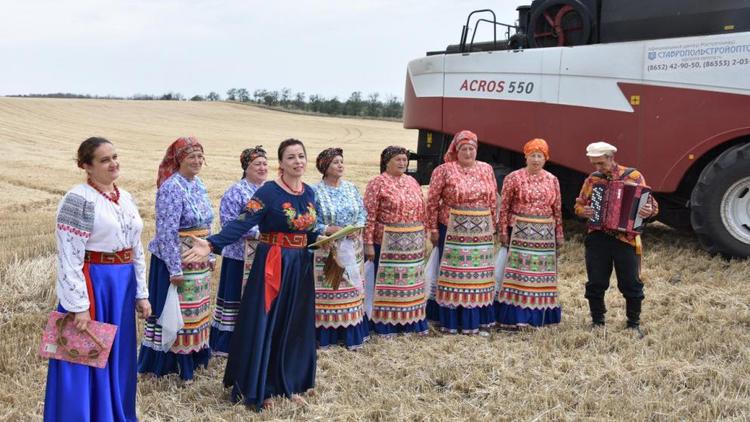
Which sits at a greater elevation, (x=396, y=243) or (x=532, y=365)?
(x=396, y=243)

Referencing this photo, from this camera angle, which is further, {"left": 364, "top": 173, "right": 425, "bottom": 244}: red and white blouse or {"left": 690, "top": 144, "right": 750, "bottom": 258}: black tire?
→ {"left": 690, "top": 144, "right": 750, "bottom": 258}: black tire

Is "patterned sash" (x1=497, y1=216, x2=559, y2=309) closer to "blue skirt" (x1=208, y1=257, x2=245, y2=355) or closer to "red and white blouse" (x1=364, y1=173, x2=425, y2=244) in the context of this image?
"red and white blouse" (x1=364, y1=173, x2=425, y2=244)

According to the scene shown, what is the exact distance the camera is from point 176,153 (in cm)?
423

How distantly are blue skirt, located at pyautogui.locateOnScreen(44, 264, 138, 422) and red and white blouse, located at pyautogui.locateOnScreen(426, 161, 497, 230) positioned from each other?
8.96 feet

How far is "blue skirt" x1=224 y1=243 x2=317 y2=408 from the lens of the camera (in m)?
3.73

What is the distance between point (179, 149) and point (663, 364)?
11.3ft

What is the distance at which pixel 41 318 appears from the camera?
522cm

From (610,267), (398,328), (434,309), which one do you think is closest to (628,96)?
(610,267)

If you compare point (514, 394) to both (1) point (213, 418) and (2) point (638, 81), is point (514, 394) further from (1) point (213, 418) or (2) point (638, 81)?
(2) point (638, 81)

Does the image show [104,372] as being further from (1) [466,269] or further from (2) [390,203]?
(1) [466,269]

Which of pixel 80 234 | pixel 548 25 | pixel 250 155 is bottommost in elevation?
pixel 80 234

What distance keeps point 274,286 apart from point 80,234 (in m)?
1.10

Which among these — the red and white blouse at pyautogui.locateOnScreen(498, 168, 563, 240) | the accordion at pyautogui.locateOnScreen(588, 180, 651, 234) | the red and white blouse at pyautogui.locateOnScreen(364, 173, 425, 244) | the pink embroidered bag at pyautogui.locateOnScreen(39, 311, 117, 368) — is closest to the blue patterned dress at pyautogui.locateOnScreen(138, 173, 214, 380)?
the pink embroidered bag at pyautogui.locateOnScreen(39, 311, 117, 368)

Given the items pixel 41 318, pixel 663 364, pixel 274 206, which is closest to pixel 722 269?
pixel 663 364
